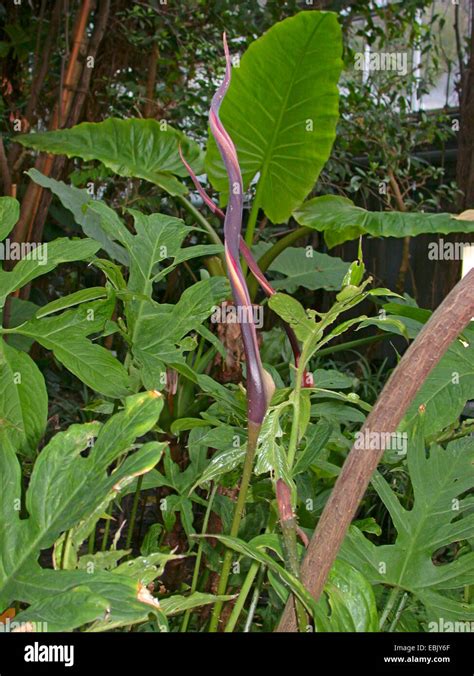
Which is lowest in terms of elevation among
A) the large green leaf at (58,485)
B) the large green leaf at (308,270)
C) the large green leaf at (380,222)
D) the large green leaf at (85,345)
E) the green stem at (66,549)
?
the green stem at (66,549)

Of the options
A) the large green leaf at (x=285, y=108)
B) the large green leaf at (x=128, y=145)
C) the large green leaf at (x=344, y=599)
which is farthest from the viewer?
the large green leaf at (x=128, y=145)

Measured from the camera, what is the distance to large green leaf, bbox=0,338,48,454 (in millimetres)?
654

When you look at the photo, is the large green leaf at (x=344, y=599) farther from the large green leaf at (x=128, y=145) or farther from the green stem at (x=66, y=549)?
the large green leaf at (x=128, y=145)

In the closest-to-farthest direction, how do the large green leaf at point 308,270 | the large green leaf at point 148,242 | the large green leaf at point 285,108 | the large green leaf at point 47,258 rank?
the large green leaf at point 47,258 → the large green leaf at point 148,242 → the large green leaf at point 285,108 → the large green leaf at point 308,270

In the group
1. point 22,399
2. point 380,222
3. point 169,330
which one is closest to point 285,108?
point 380,222

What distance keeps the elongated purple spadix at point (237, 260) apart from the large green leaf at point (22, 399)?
11.5 inches

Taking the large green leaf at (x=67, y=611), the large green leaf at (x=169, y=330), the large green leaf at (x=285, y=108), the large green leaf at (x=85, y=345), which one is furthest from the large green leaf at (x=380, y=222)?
the large green leaf at (x=67, y=611)

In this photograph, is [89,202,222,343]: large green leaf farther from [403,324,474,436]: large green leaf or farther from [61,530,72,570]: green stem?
[61,530,72,570]: green stem

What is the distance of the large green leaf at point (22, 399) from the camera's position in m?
0.65

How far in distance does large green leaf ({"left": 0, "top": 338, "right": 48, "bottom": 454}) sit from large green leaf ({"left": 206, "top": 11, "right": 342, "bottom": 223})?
1.20m

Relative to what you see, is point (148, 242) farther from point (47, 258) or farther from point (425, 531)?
point (425, 531)

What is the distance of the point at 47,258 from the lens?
65cm
